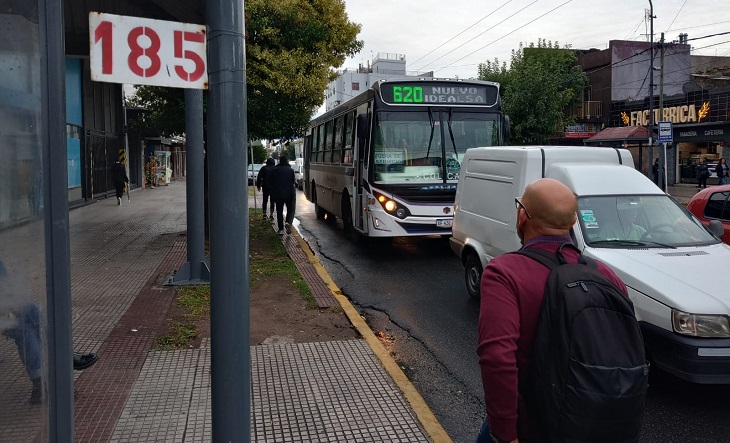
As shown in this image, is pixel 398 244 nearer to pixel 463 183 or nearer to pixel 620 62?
pixel 463 183

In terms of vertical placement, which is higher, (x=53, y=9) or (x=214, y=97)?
(x=53, y=9)

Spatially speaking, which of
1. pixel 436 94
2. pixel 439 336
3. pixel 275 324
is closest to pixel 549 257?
pixel 439 336

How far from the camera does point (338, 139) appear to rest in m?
14.6

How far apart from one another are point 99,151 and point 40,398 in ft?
77.3

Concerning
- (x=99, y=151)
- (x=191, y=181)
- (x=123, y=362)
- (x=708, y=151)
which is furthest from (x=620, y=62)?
(x=123, y=362)

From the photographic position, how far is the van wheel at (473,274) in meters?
8.02

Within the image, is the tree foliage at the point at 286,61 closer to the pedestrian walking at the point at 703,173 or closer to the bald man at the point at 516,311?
the bald man at the point at 516,311

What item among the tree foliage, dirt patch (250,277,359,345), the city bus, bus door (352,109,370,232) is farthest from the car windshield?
the tree foliage

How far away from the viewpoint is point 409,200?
11.2 meters

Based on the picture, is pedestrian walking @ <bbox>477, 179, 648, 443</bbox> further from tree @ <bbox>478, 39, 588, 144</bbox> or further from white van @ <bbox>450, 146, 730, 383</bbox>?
tree @ <bbox>478, 39, 588, 144</bbox>

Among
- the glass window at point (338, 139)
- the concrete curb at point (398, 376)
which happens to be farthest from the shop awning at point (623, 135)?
the concrete curb at point (398, 376)

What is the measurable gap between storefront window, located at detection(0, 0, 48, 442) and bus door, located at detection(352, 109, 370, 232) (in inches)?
341

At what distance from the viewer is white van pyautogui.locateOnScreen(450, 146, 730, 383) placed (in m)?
4.67

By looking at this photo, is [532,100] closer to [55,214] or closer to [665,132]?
[665,132]
